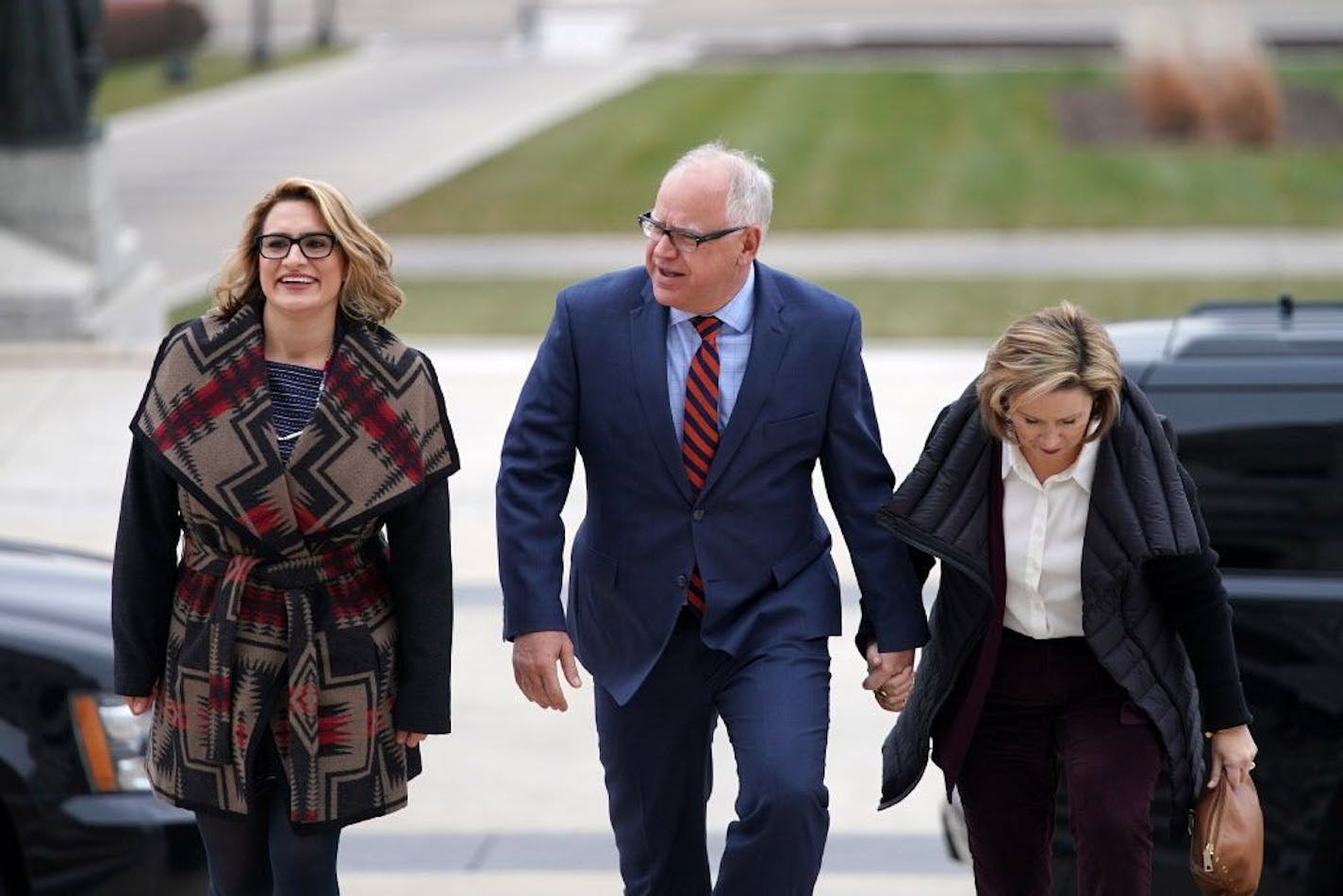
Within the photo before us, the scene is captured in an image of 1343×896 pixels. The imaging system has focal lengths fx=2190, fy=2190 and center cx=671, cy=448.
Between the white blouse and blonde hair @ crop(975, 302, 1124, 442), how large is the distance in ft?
0.31

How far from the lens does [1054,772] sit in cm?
461

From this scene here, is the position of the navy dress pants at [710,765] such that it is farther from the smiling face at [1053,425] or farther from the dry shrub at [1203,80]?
the dry shrub at [1203,80]

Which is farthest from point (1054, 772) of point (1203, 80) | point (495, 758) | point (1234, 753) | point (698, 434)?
point (1203, 80)

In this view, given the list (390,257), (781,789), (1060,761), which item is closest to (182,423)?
(390,257)

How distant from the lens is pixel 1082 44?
3941cm

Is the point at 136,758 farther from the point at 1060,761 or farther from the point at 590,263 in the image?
the point at 590,263

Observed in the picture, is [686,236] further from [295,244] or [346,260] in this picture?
[295,244]

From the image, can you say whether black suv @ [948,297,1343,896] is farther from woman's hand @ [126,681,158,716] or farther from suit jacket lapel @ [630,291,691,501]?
woman's hand @ [126,681,158,716]

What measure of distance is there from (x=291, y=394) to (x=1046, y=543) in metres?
1.54

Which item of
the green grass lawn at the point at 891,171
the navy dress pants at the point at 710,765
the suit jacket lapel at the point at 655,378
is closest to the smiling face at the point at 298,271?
the suit jacket lapel at the point at 655,378

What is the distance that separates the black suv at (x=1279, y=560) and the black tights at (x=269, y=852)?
1.71m

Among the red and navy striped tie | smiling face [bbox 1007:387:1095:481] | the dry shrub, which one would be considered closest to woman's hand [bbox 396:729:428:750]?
the red and navy striped tie

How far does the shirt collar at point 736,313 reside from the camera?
480cm

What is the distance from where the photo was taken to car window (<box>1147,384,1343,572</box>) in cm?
505
